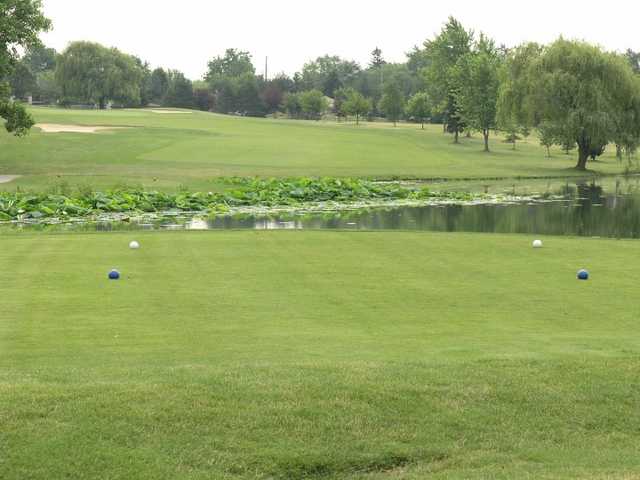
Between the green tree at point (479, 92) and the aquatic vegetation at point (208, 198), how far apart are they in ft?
121

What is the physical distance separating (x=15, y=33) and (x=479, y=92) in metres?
50.0

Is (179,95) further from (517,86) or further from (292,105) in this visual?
(517,86)

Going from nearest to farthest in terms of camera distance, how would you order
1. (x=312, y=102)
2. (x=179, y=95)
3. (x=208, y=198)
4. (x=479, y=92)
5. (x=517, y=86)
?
(x=208, y=198), (x=517, y=86), (x=479, y=92), (x=312, y=102), (x=179, y=95)

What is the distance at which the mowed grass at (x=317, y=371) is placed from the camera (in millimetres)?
8094

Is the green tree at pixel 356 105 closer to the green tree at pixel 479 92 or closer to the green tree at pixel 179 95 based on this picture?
the green tree at pixel 179 95

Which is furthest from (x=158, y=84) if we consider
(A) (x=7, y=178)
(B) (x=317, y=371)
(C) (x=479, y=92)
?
(B) (x=317, y=371)

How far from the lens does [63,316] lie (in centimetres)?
1377

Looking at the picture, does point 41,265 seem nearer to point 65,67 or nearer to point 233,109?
point 65,67

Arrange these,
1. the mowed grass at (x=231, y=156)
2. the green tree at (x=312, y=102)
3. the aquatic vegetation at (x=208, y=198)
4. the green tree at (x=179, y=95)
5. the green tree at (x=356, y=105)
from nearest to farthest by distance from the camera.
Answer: the aquatic vegetation at (x=208, y=198) → the mowed grass at (x=231, y=156) → the green tree at (x=356, y=105) → the green tree at (x=312, y=102) → the green tree at (x=179, y=95)

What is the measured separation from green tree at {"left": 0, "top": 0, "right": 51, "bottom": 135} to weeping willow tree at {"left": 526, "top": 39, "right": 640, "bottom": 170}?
119ft

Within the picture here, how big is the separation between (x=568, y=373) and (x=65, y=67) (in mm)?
128552

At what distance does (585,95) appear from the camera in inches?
2648

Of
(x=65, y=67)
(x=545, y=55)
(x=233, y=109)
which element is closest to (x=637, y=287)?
(x=545, y=55)

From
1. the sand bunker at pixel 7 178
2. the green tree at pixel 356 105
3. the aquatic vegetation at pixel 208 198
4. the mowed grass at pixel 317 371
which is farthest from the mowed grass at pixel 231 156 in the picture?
the mowed grass at pixel 317 371
